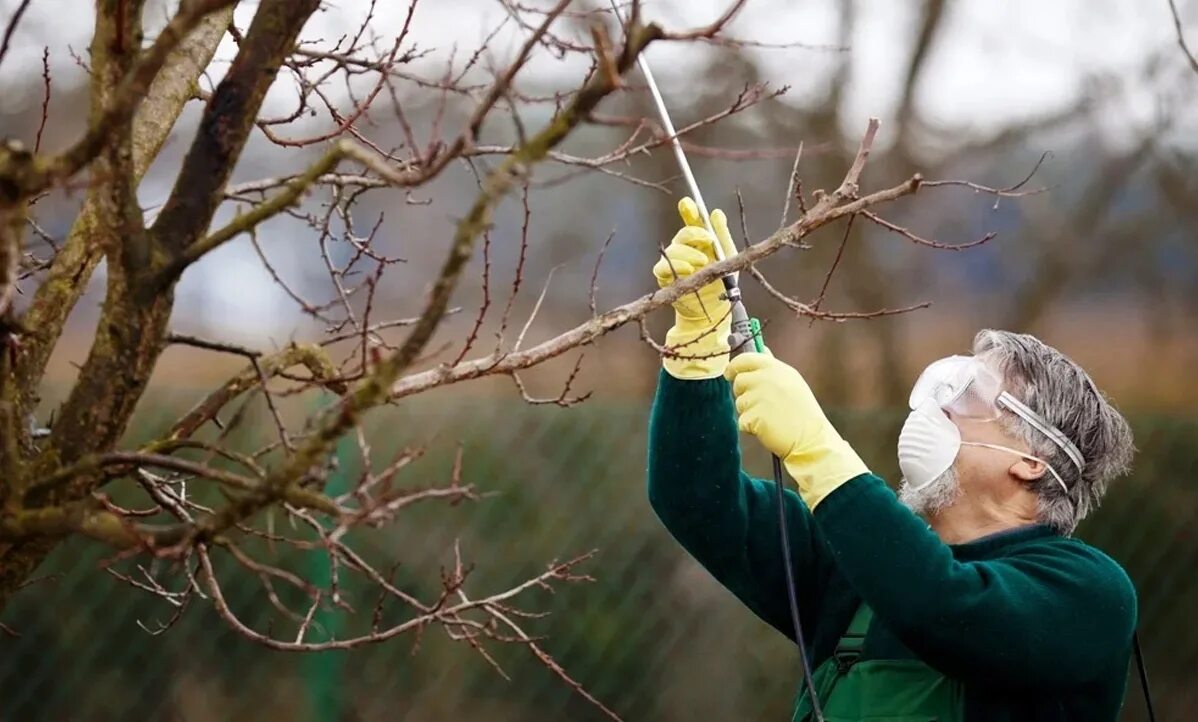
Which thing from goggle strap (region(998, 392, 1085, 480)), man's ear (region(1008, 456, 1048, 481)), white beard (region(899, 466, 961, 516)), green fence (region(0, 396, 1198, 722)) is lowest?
green fence (region(0, 396, 1198, 722))

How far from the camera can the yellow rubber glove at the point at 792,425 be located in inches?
76.3

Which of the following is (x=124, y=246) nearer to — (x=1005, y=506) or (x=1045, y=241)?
(x=1005, y=506)

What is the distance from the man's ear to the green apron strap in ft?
1.09

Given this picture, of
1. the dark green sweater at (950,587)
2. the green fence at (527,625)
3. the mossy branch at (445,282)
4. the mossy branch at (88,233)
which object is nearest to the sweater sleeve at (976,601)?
the dark green sweater at (950,587)

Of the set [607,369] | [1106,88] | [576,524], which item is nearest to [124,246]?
[576,524]

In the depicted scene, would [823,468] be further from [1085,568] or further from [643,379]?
[643,379]

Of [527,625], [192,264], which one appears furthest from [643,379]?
[192,264]

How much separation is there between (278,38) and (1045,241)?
5.19m

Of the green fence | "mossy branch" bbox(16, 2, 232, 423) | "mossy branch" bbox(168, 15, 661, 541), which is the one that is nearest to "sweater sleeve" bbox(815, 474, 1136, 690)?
"mossy branch" bbox(168, 15, 661, 541)

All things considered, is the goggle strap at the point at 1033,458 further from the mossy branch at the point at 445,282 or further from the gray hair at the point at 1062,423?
the mossy branch at the point at 445,282

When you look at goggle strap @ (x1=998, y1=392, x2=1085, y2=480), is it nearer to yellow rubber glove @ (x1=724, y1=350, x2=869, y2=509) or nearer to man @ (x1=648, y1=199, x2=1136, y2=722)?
man @ (x1=648, y1=199, x2=1136, y2=722)

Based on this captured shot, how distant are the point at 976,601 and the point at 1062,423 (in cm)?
47

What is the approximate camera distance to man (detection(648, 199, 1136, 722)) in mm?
1833

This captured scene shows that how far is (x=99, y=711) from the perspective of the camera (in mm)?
3775
